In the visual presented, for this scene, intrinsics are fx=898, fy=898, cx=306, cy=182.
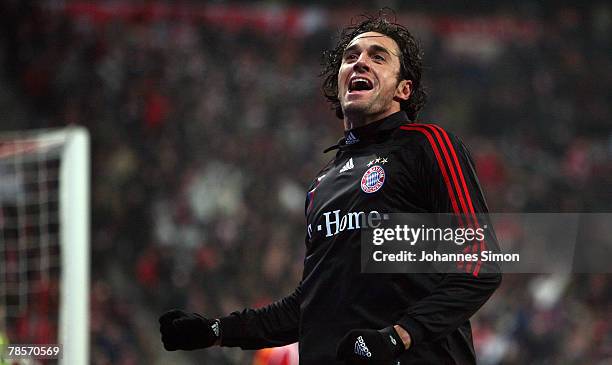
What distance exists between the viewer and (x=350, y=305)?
2.39m

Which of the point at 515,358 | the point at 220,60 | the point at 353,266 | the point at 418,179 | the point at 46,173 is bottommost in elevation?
the point at 353,266

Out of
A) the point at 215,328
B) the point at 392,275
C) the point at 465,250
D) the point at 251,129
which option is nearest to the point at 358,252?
the point at 392,275

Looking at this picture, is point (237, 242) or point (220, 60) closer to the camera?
point (237, 242)

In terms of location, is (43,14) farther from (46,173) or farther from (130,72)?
(46,173)

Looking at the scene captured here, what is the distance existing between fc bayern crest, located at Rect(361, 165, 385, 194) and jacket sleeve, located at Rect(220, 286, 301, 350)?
16.6 inches

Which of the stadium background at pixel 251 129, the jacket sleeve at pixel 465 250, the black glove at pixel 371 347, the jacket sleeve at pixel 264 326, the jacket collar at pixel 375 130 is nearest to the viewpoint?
the black glove at pixel 371 347

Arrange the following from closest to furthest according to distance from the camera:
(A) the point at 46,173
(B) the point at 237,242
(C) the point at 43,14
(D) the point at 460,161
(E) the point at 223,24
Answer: (D) the point at 460,161 → (A) the point at 46,173 → (B) the point at 237,242 → (C) the point at 43,14 → (E) the point at 223,24

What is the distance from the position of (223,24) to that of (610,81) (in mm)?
5636

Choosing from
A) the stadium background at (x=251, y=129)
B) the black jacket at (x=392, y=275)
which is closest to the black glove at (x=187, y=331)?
the black jacket at (x=392, y=275)

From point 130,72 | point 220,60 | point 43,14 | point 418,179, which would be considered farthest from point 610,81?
point 418,179

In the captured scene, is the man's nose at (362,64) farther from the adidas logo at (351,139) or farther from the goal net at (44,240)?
the goal net at (44,240)

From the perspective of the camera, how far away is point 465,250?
230cm

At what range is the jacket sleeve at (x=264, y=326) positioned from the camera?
8.96 ft

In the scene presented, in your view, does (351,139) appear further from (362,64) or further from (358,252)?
(358,252)
